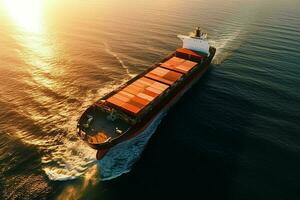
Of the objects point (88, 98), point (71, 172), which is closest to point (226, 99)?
point (88, 98)

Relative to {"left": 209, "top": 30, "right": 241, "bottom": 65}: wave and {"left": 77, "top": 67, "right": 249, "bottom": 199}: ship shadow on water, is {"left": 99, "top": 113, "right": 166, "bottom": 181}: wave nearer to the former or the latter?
{"left": 77, "top": 67, "right": 249, "bottom": 199}: ship shadow on water

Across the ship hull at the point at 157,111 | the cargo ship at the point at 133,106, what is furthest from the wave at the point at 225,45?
the cargo ship at the point at 133,106

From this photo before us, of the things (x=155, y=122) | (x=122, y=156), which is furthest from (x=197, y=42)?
(x=122, y=156)

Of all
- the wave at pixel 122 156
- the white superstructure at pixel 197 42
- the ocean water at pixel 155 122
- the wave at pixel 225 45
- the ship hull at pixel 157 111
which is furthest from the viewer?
the wave at pixel 225 45

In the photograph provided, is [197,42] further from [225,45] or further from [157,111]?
[157,111]

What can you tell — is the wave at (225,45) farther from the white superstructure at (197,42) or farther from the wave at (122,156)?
the wave at (122,156)
